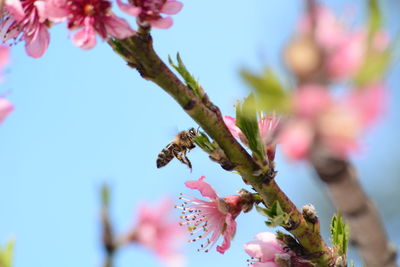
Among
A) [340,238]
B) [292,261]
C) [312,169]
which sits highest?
[340,238]

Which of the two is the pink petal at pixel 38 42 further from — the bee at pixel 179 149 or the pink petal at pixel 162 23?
the bee at pixel 179 149

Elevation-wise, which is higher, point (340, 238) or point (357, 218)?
point (340, 238)

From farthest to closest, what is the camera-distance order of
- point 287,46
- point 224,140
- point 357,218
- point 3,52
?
point 3,52, point 224,140, point 357,218, point 287,46

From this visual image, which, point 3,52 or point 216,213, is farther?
point 216,213

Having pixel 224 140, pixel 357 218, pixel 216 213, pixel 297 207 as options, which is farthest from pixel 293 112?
pixel 216 213

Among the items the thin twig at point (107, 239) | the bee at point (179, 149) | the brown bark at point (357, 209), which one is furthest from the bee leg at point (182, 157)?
the brown bark at point (357, 209)

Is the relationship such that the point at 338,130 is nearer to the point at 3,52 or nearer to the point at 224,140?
the point at 224,140

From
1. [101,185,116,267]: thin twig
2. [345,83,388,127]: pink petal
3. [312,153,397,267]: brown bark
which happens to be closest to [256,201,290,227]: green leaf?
[101,185,116,267]: thin twig
